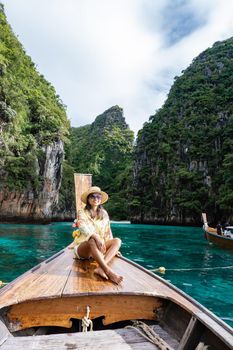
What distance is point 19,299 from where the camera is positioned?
6.91ft

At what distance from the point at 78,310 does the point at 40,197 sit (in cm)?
2524

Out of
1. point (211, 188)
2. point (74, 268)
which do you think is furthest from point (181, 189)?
point (74, 268)

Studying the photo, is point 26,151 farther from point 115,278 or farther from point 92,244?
point 115,278

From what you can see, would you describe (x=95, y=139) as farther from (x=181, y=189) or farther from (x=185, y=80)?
(x=181, y=189)

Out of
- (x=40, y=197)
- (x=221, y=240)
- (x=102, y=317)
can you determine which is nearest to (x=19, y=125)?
(x=40, y=197)

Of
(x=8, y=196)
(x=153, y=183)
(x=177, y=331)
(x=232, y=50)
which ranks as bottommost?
(x=177, y=331)

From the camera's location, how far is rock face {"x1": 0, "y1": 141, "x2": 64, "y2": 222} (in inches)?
974

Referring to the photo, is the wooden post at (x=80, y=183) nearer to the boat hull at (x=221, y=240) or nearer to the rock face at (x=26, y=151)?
the boat hull at (x=221, y=240)

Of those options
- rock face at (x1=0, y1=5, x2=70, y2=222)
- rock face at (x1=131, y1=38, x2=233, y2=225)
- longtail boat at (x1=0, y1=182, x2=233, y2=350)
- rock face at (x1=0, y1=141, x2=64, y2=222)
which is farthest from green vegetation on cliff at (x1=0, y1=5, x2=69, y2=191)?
longtail boat at (x1=0, y1=182, x2=233, y2=350)

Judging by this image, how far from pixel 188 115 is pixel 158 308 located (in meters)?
40.6

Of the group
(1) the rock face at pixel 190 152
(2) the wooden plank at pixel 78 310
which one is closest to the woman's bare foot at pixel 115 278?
(2) the wooden plank at pixel 78 310

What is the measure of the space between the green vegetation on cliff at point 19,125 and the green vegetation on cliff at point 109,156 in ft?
49.9

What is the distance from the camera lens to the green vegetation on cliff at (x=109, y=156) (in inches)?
1881

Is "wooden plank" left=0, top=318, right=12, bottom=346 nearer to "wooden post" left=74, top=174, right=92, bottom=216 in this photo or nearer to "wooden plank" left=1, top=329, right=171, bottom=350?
"wooden plank" left=1, top=329, right=171, bottom=350
